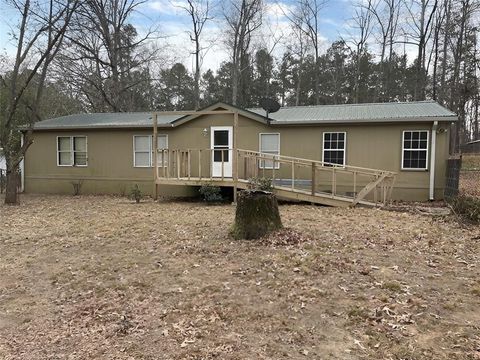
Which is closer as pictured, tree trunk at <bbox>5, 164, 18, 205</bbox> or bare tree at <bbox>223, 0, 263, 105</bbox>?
tree trunk at <bbox>5, 164, 18, 205</bbox>

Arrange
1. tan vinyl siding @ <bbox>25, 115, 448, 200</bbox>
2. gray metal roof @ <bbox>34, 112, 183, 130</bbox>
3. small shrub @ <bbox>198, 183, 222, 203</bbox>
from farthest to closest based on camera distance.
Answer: gray metal roof @ <bbox>34, 112, 183, 130</bbox> < tan vinyl siding @ <bbox>25, 115, 448, 200</bbox> < small shrub @ <bbox>198, 183, 222, 203</bbox>

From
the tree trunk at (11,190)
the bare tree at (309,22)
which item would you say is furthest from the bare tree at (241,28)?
the tree trunk at (11,190)

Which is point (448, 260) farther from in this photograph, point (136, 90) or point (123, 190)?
point (136, 90)

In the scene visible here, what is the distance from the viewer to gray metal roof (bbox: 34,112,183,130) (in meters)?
13.5

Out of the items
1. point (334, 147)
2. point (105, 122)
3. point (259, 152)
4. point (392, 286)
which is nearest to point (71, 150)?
point (105, 122)

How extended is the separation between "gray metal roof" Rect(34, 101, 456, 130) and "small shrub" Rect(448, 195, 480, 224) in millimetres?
4013

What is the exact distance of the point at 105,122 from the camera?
46.1ft

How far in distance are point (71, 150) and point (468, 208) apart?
13.2 meters

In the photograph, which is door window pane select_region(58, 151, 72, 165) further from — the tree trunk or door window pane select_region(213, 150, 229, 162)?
door window pane select_region(213, 150, 229, 162)

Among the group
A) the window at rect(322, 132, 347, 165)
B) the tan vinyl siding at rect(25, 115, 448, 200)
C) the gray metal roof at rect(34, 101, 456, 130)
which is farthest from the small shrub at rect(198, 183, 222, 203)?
the window at rect(322, 132, 347, 165)

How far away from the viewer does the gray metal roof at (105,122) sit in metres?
13.5

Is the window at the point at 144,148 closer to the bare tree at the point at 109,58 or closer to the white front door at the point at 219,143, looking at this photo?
the white front door at the point at 219,143

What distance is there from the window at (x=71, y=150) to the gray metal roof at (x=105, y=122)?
54 cm

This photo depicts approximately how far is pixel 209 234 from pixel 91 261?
2.00 meters
